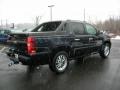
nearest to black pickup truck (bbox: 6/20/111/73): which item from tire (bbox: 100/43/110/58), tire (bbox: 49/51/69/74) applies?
tire (bbox: 49/51/69/74)

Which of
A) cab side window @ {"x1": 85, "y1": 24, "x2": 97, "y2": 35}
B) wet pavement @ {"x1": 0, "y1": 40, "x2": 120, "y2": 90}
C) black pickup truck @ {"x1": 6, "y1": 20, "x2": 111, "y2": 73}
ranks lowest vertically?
wet pavement @ {"x1": 0, "y1": 40, "x2": 120, "y2": 90}

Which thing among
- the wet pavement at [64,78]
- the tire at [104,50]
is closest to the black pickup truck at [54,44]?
the wet pavement at [64,78]

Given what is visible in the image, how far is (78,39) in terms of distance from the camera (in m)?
6.99

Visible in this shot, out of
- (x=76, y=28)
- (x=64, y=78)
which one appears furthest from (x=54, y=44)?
(x=76, y=28)

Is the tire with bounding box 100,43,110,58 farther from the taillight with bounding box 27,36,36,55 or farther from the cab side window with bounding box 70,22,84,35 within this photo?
the taillight with bounding box 27,36,36,55

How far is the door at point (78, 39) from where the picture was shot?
6818 mm

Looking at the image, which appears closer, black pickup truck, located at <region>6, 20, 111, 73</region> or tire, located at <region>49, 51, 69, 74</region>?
black pickup truck, located at <region>6, 20, 111, 73</region>

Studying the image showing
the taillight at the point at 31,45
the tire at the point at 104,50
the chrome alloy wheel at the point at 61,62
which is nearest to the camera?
the taillight at the point at 31,45

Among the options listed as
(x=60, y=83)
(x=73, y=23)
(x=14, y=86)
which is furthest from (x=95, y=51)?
(x=14, y=86)

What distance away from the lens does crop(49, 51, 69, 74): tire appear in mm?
6236

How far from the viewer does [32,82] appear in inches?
218

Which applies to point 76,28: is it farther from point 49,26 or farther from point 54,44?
point 54,44

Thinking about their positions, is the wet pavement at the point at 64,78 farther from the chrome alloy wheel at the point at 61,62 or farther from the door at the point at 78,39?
the door at the point at 78,39

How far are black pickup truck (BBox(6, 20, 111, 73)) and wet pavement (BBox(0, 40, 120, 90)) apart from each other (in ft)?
1.59
